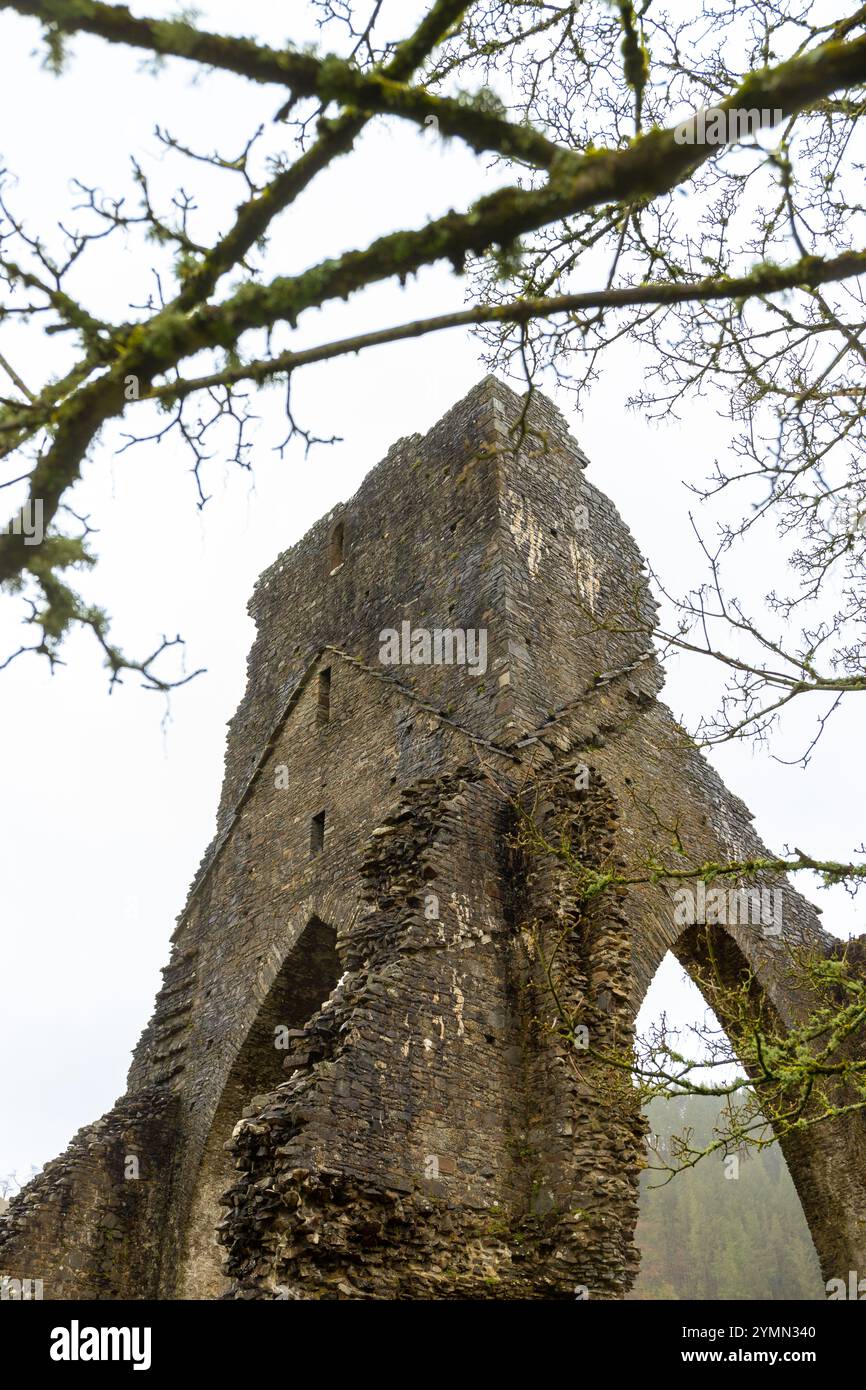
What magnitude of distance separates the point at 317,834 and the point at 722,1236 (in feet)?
136

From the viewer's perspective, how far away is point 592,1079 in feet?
28.6

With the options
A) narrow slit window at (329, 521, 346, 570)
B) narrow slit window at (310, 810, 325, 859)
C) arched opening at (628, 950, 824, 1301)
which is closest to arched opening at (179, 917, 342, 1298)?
narrow slit window at (310, 810, 325, 859)

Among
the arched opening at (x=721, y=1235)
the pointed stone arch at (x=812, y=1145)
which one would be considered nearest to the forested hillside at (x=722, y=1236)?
the arched opening at (x=721, y=1235)

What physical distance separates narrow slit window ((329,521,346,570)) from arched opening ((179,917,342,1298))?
18.3 feet

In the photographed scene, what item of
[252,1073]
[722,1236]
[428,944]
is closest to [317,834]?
[252,1073]

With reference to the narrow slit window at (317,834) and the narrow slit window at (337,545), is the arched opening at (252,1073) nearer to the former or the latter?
the narrow slit window at (317,834)

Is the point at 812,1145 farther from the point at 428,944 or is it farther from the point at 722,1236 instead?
the point at 722,1236

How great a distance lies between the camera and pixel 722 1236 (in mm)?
46938

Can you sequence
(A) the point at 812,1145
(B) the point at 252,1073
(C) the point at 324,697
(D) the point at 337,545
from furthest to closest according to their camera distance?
(D) the point at 337,545 < (C) the point at 324,697 < (A) the point at 812,1145 < (B) the point at 252,1073

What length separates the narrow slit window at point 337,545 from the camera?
16.1 metres

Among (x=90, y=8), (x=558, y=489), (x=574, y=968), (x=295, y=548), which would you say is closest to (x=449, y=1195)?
(x=574, y=968)

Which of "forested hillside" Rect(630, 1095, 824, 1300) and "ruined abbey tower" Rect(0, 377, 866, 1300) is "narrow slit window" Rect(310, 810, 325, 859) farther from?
"forested hillside" Rect(630, 1095, 824, 1300)

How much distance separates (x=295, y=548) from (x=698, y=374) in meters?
11.6
